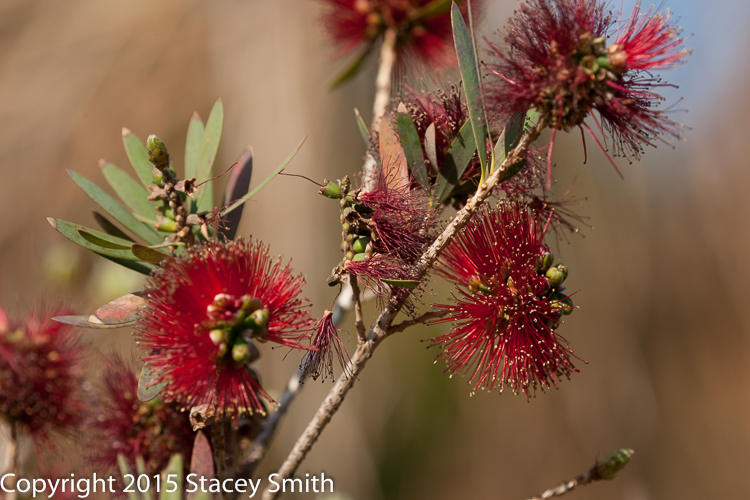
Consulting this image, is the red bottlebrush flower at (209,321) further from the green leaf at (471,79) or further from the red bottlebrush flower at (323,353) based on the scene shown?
the green leaf at (471,79)

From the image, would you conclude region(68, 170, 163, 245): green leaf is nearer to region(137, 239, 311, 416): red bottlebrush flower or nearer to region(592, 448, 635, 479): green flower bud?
region(137, 239, 311, 416): red bottlebrush flower

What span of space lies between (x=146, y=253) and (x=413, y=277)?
404 mm

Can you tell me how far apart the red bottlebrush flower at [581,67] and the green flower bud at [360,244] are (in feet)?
0.89

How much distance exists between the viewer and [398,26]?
175cm

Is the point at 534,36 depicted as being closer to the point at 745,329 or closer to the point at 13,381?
the point at 13,381

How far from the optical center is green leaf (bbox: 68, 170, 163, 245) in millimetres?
941

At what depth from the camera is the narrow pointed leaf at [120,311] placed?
0.78m

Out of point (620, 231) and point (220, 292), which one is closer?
point (220, 292)

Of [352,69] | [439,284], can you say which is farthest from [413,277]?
Result: [439,284]

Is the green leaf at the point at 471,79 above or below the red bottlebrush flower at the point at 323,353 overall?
above

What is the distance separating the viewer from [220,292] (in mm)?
786

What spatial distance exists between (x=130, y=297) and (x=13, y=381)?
1.81 ft

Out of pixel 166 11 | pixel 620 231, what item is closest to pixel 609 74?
pixel 620 231

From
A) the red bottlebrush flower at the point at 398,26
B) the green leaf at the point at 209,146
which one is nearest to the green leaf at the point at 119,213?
the green leaf at the point at 209,146
